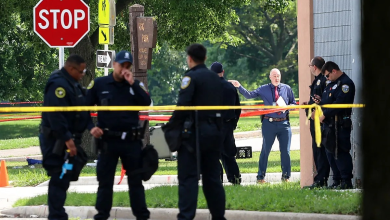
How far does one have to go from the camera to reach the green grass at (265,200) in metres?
8.40

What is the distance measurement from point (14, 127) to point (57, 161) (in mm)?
37561

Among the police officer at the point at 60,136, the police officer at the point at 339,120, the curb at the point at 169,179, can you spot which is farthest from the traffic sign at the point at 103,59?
the police officer at the point at 60,136

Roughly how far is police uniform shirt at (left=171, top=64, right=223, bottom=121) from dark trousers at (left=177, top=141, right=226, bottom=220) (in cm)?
34

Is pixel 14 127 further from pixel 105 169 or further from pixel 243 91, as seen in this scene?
pixel 105 169

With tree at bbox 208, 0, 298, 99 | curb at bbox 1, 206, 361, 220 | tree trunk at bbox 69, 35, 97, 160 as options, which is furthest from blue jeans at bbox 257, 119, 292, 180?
tree at bbox 208, 0, 298, 99

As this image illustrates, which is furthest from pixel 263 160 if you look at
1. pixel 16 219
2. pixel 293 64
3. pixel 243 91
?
pixel 293 64

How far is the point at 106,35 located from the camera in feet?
55.2

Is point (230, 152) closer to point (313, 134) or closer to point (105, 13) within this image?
point (313, 134)

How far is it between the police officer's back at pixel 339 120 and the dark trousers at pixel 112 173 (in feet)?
11.7

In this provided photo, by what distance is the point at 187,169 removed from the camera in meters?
7.48

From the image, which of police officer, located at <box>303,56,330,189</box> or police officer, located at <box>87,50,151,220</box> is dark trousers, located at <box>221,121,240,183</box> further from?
police officer, located at <box>87,50,151,220</box>

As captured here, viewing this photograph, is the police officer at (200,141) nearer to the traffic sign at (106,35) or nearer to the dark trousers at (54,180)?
the dark trousers at (54,180)

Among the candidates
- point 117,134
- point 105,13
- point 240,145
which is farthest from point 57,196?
point 240,145
